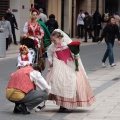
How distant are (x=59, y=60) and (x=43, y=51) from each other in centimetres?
386

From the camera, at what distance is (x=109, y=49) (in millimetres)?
20281

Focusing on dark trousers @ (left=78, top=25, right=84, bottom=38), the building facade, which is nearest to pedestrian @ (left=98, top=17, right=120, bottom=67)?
the building facade

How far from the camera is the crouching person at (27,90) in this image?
34.6ft

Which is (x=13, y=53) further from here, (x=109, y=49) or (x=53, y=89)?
(x=53, y=89)

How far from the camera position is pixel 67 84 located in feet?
35.4

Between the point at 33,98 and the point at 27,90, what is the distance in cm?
17

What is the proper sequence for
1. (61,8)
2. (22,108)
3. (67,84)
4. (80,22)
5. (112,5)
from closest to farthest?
(22,108)
(67,84)
(80,22)
(61,8)
(112,5)

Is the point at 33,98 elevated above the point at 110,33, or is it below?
above

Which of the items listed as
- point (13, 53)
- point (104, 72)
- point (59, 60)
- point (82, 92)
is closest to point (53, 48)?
point (59, 60)

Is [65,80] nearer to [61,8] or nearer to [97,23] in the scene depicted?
[97,23]

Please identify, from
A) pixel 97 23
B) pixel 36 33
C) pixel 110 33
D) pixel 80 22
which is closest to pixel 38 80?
pixel 36 33

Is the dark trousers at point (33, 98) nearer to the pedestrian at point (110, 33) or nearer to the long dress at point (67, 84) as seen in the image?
the long dress at point (67, 84)

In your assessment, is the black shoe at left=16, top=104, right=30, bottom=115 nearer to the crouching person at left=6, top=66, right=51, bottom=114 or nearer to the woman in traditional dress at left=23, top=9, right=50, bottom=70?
the crouching person at left=6, top=66, right=51, bottom=114

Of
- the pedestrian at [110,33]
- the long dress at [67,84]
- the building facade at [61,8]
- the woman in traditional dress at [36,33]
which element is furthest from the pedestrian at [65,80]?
the building facade at [61,8]
